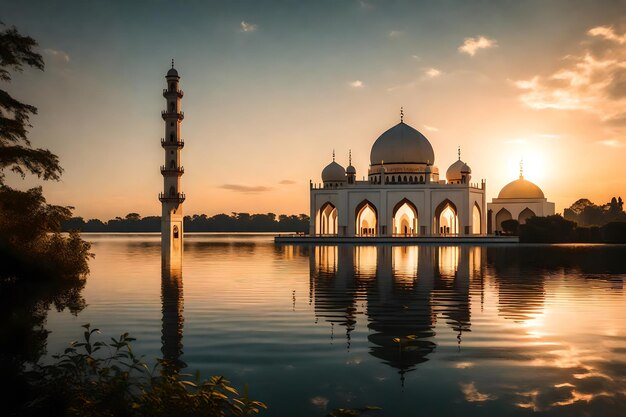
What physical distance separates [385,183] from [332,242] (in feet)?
32.1

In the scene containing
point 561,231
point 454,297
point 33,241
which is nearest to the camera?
point 454,297

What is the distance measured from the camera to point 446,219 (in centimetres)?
7138

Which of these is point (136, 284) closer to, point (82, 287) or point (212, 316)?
point (82, 287)

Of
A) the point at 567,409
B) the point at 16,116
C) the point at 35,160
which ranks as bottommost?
the point at 567,409

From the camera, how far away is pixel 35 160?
715 inches

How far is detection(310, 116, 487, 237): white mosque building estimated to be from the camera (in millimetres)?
61156

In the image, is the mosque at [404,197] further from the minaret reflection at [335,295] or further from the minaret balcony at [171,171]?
the minaret reflection at [335,295]

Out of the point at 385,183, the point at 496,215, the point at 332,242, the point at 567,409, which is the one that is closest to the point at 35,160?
the point at 567,409

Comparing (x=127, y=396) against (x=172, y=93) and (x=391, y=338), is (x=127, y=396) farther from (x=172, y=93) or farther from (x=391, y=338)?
(x=172, y=93)

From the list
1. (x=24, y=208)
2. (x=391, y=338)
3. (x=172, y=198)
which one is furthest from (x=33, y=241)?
(x=172, y=198)

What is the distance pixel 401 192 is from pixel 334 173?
1028 cm

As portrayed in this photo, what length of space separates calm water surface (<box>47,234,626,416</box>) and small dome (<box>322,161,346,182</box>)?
163 feet

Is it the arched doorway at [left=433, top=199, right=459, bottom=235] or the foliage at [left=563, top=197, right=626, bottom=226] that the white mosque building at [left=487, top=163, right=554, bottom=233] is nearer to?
the arched doorway at [left=433, top=199, right=459, bottom=235]

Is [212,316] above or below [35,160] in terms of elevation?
below
